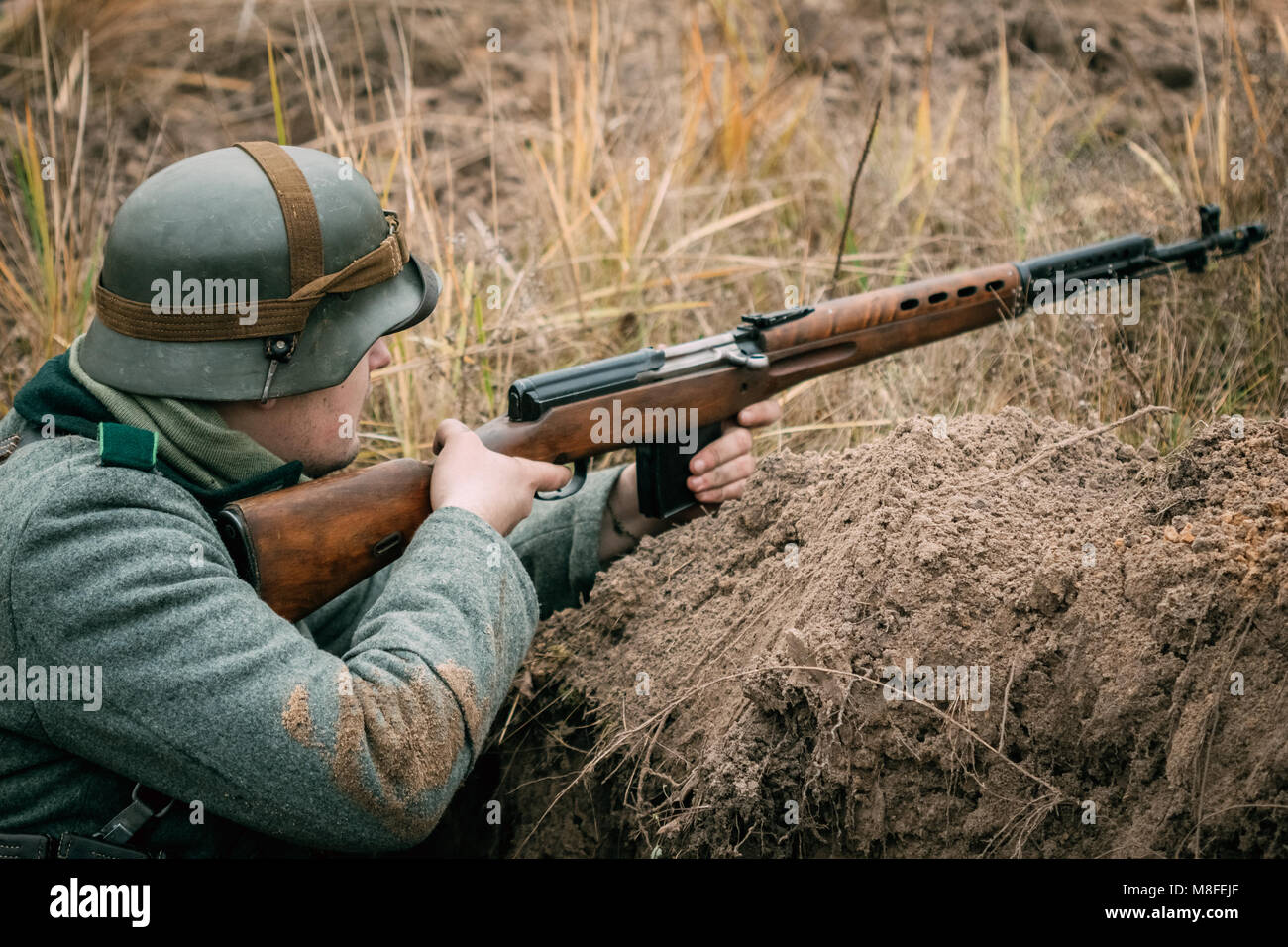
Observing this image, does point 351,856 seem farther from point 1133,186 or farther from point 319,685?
point 1133,186

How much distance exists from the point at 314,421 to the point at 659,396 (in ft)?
3.21

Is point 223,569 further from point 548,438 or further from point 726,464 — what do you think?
point 726,464

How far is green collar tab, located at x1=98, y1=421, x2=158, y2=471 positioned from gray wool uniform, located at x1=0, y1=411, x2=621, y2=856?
1.0 inches

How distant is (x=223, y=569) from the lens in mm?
2088

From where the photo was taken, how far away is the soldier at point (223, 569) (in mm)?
1920

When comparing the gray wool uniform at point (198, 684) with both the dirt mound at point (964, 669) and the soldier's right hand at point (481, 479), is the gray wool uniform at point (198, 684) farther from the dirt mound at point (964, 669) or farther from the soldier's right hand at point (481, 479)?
the dirt mound at point (964, 669)

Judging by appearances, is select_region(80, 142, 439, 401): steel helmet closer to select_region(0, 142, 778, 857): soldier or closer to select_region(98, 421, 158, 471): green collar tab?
select_region(0, 142, 778, 857): soldier

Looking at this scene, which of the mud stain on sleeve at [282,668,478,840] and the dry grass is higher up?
the dry grass

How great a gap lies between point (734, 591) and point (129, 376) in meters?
1.46

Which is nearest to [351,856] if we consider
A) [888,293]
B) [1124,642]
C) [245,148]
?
[245,148]

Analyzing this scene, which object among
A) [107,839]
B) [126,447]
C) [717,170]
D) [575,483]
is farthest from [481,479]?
[717,170]

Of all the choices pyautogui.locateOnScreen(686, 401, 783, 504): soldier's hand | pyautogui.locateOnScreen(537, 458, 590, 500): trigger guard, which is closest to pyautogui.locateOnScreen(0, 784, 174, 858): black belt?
pyautogui.locateOnScreen(537, 458, 590, 500): trigger guard

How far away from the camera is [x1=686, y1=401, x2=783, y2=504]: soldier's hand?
3074mm

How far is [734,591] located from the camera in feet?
8.81
